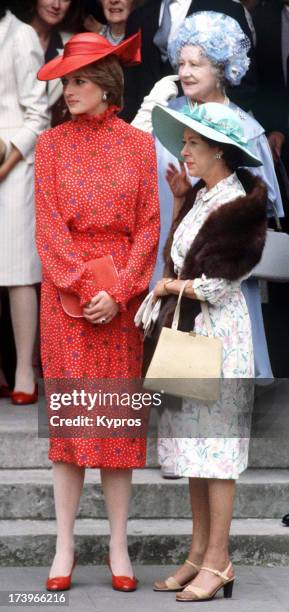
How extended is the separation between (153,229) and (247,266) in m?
0.44

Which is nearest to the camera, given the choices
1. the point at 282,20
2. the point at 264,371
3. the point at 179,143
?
the point at 179,143

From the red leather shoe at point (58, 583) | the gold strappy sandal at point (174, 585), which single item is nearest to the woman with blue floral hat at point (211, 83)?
the gold strappy sandal at point (174, 585)

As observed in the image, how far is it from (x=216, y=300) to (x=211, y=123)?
637 mm

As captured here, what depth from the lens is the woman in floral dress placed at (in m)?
5.08

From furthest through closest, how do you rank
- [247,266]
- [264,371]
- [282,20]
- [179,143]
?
[282,20] < [264,371] < [179,143] < [247,266]

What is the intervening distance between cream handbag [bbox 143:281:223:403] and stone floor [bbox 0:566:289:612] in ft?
2.49

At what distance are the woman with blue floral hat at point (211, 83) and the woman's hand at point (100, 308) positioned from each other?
0.99 m

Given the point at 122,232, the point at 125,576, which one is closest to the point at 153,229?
the point at 122,232

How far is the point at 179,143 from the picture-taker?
18.0ft

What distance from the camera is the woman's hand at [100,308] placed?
517 cm

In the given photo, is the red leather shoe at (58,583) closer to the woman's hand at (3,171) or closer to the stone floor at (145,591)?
the stone floor at (145,591)

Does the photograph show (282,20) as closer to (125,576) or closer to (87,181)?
(87,181)

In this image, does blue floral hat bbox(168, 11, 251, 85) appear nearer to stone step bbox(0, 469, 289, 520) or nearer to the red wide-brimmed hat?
the red wide-brimmed hat

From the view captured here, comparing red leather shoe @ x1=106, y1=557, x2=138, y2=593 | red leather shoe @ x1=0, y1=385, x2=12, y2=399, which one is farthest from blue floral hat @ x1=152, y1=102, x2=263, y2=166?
red leather shoe @ x1=0, y1=385, x2=12, y2=399
